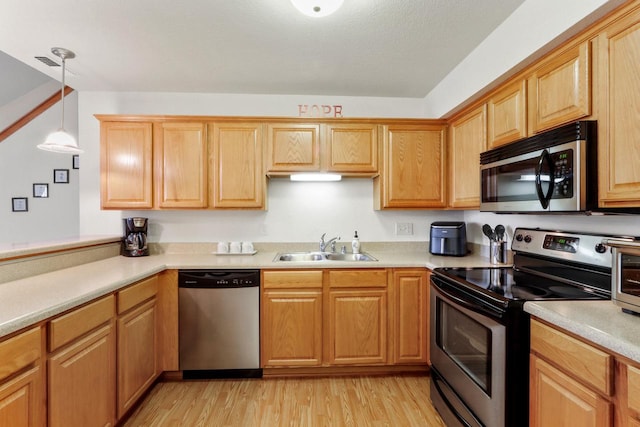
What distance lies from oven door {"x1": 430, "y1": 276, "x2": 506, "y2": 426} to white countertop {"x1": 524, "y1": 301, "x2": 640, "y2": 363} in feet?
0.71

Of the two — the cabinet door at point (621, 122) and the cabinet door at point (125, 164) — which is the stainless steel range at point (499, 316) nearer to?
the cabinet door at point (621, 122)

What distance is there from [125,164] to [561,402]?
3155mm

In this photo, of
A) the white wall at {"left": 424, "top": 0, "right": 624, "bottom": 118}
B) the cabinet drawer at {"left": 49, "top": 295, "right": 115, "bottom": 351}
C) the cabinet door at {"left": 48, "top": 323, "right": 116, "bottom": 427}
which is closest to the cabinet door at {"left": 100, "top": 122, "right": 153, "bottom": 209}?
the cabinet drawer at {"left": 49, "top": 295, "right": 115, "bottom": 351}

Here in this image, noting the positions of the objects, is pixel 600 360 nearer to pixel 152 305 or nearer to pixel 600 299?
pixel 600 299

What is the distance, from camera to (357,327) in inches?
95.1

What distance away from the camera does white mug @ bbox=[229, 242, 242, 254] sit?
2.84 m

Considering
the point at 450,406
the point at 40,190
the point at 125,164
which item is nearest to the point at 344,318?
the point at 450,406

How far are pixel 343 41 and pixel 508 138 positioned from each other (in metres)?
1.23

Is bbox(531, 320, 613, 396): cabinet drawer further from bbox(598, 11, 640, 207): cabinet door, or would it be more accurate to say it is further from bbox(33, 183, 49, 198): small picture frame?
bbox(33, 183, 49, 198): small picture frame

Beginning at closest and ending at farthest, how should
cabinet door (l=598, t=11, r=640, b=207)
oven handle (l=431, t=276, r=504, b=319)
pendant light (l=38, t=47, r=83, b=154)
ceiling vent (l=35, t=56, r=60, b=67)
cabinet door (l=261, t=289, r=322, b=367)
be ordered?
cabinet door (l=598, t=11, r=640, b=207)
oven handle (l=431, t=276, r=504, b=319)
pendant light (l=38, t=47, r=83, b=154)
ceiling vent (l=35, t=56, r=60, b=67)
cabinet door (l=261, t=289, r=322, b=367)

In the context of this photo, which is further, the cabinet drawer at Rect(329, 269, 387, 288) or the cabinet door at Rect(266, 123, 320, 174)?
the cabinet door at Rect(266, 123, 320, 174)

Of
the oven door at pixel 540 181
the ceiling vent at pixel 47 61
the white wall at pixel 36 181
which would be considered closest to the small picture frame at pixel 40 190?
the white wall at pixel 36 181

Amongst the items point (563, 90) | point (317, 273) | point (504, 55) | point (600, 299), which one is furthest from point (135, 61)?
point (600, 299)

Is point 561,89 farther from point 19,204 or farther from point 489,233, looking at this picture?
point 19,204
